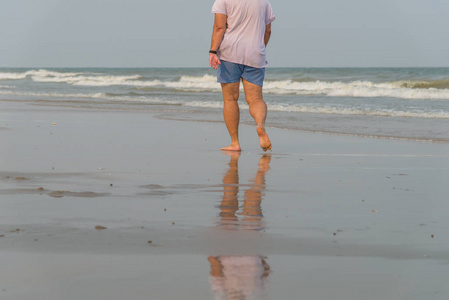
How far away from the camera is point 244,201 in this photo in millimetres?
4121

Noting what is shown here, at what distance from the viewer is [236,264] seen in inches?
107

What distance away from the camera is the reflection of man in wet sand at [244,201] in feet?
11.5

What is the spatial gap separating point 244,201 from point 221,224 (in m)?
0.68

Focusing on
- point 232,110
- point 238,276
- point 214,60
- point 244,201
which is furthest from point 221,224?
point 232,110

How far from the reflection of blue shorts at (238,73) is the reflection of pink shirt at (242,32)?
0.25 ft

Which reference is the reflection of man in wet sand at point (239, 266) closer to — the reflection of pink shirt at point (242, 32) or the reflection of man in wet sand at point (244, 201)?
the reflection of man in wet sand at point (244, 201)

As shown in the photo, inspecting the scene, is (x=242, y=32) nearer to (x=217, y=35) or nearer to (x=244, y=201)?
(x=217, y=35)

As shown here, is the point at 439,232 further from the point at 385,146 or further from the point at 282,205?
the point at 385,146

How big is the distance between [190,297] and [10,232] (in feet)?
4.05

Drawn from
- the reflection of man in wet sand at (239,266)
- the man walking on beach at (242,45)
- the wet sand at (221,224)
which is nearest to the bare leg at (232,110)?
the man walking on beach at (242,45)

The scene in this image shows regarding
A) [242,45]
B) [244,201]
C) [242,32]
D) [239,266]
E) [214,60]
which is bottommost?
[244,201]

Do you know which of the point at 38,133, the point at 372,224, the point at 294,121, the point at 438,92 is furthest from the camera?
the point at 438,92

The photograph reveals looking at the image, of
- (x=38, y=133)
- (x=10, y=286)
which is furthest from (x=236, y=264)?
(x=38, y=133)

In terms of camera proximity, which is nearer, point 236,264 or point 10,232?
point 236,264
